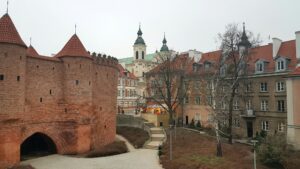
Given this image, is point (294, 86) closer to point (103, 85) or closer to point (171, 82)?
point (171, 82)

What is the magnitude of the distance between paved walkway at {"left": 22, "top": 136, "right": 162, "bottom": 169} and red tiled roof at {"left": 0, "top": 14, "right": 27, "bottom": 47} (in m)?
9.96

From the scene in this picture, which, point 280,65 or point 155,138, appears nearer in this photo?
point 155,138

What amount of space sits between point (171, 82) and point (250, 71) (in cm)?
1037

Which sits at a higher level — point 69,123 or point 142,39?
point 142,39

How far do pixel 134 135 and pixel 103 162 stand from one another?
437 inches

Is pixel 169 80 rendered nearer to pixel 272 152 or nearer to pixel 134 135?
pixel 134 135

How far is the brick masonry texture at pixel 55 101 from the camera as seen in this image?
2092 cm

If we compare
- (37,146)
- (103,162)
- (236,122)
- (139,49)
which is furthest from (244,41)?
(139,49)

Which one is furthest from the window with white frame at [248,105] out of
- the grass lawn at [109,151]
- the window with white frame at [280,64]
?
the grass lawn at [109,151]

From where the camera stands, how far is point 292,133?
25.2m

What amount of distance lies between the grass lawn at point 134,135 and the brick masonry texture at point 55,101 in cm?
300

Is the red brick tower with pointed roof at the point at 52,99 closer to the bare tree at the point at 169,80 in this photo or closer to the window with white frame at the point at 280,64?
the bare tree at the point at 169,80

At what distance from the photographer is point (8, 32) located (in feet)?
70.5

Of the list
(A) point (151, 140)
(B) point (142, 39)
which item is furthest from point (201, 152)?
(B) point (142, 39)
